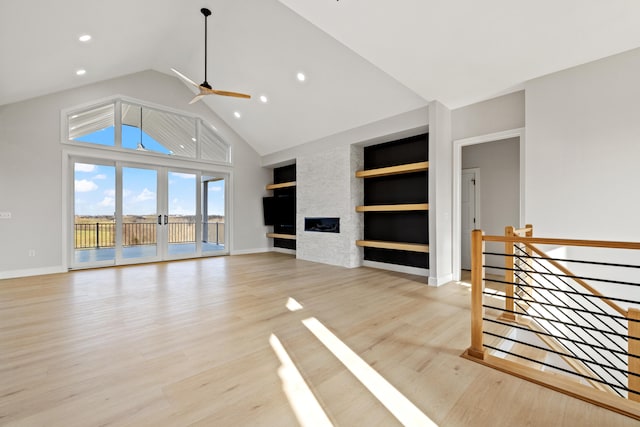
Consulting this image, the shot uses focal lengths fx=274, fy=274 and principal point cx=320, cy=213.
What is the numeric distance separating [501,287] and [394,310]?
7.25 ft

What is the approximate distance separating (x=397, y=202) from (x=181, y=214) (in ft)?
17.5

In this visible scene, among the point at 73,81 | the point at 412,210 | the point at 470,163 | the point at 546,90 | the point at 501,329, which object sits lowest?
the point at 501,329

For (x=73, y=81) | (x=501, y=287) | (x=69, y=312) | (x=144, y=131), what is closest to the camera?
(x=69, y=312)

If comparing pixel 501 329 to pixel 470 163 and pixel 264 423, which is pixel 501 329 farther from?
pixel 470 163

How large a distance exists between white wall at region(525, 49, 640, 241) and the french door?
278 inches

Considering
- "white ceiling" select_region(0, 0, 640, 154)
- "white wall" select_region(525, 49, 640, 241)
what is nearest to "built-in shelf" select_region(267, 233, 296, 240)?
"white ceiling" select_region(0, 0, 640, 154)

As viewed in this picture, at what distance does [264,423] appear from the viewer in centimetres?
150

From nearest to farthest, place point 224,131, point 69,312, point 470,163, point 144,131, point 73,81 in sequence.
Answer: point 69,312
point 73,81
point 470,163
point 144,131
point 224,131

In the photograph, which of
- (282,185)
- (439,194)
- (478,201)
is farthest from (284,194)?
(478,201)

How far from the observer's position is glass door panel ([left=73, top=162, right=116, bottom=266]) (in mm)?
5707

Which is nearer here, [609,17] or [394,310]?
[609,17]

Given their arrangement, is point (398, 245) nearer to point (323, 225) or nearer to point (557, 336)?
point (323, 225)

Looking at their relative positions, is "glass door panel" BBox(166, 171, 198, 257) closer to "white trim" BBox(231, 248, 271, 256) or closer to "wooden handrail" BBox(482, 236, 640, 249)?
"white trim" BBox(231, 248, 271, 256)

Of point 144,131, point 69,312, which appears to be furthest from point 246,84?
point 69,312
